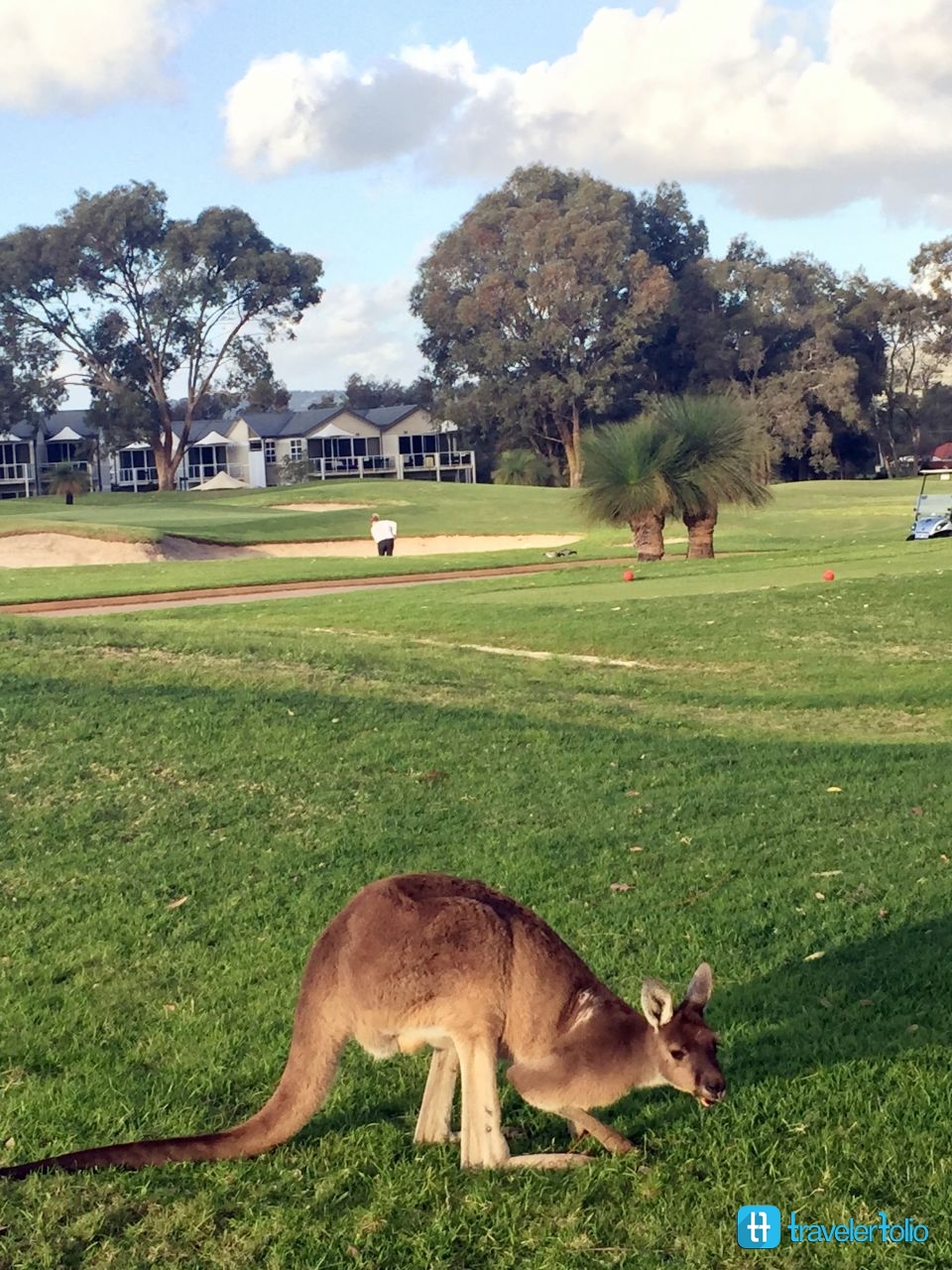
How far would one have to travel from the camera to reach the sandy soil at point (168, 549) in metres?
38.7

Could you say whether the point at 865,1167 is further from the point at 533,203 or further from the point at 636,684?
the point at 533,203

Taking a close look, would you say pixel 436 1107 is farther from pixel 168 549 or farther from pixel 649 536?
pixel 168 549

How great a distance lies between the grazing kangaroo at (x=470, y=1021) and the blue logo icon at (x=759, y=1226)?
1.01ft

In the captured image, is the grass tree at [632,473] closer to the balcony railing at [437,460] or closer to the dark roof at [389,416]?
the balcony railing at [437,460]

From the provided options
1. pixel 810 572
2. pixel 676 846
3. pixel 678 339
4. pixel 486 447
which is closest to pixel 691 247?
pixel 678 339

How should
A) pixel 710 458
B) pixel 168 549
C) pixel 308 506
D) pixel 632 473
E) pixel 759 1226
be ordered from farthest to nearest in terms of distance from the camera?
pixel 308 506
pixel 168 549
pixel 710 458
pixel 632 473
pixel 759 1226

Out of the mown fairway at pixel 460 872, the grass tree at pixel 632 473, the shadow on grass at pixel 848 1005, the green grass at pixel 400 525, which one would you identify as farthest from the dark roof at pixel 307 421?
the shadow on grass at pixel 848 1005

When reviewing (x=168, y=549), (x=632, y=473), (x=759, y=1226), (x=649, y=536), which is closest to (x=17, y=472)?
(x=168, y=549)

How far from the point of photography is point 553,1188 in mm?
4121

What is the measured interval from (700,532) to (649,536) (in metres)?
1.10

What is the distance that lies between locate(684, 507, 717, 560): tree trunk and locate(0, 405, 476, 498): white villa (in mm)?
61006

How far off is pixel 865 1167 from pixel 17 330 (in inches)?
3006

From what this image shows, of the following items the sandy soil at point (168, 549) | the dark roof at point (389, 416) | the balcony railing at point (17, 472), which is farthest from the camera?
the dark roof at point (389, 416)

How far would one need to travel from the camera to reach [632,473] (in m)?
26.2
